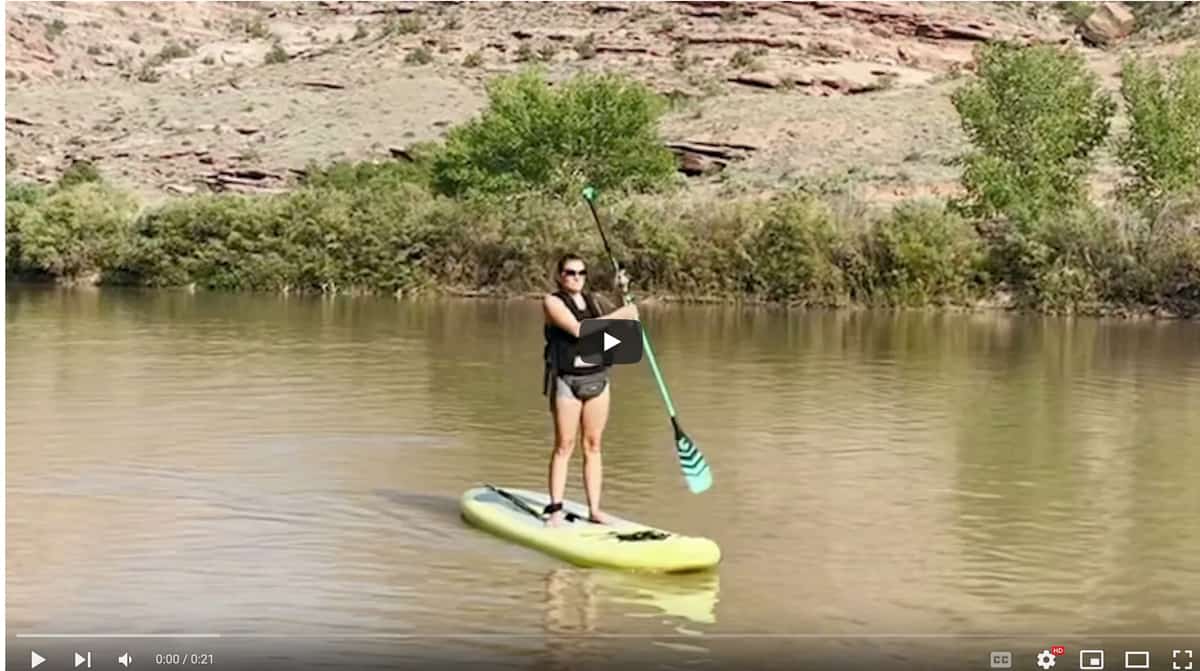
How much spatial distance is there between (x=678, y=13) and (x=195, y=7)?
36.9 m

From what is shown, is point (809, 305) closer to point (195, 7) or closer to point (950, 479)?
point (950, 479)

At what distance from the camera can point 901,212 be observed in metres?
41.5

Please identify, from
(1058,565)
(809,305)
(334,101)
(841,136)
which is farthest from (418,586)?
(334,101)

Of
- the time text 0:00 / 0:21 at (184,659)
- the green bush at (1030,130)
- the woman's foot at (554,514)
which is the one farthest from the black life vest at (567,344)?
the green bush at (1030,130)

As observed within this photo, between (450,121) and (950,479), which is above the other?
(450,121)

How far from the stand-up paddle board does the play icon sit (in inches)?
35.5

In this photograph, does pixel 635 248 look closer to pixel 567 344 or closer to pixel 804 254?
pixel 804 254

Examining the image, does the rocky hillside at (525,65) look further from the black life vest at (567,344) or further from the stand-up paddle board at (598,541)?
the black life vest at (567,344)

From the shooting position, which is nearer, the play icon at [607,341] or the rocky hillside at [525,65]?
the play icon at [607,341]

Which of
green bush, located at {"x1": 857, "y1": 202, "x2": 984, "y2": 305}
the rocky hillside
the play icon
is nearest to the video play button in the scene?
the play icon

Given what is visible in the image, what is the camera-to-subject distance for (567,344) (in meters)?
10.6

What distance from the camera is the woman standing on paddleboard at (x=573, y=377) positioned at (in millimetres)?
10578

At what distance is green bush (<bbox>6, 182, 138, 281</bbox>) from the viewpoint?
50406mm

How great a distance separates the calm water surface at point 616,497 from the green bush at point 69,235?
24297mm
